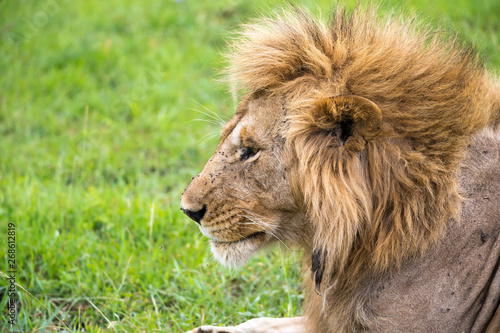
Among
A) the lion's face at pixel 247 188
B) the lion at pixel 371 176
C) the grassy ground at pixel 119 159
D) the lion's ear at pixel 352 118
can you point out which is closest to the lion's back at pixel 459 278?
the lion at pixel 371 176

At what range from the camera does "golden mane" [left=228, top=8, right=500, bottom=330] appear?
7.03ft

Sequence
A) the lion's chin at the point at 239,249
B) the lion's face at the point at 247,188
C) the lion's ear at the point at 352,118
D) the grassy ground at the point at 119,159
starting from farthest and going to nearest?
1. the grassy ground at the point at 119,159
2. the lion's chin at the point at 239,249
3. the lion's face at the point at 247,188
4. the lion's ear at the point at 352,118

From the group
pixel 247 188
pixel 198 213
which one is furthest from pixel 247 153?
pixel 198 213

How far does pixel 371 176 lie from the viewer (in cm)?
219

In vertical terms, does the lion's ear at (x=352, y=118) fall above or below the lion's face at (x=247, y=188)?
above

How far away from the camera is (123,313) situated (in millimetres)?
3006

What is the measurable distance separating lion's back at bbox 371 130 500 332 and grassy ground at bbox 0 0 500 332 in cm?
72

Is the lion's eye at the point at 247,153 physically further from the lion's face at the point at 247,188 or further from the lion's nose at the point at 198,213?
the lion's nose at the point at 198,213

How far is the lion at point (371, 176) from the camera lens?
6.95 ft

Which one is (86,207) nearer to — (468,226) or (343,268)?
(343,268)

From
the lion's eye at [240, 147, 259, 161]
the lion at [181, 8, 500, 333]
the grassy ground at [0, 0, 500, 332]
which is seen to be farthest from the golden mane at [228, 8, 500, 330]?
the grassy ground at [0, 0, 500, 332]

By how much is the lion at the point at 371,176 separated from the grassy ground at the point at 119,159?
0.51 m

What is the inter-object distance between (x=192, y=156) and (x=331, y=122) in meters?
2.90

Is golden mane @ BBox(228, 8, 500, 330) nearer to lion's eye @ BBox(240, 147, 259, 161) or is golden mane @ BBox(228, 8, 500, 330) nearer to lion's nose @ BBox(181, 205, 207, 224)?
lion's eye @ BBox(240, 147, 259, 161)
